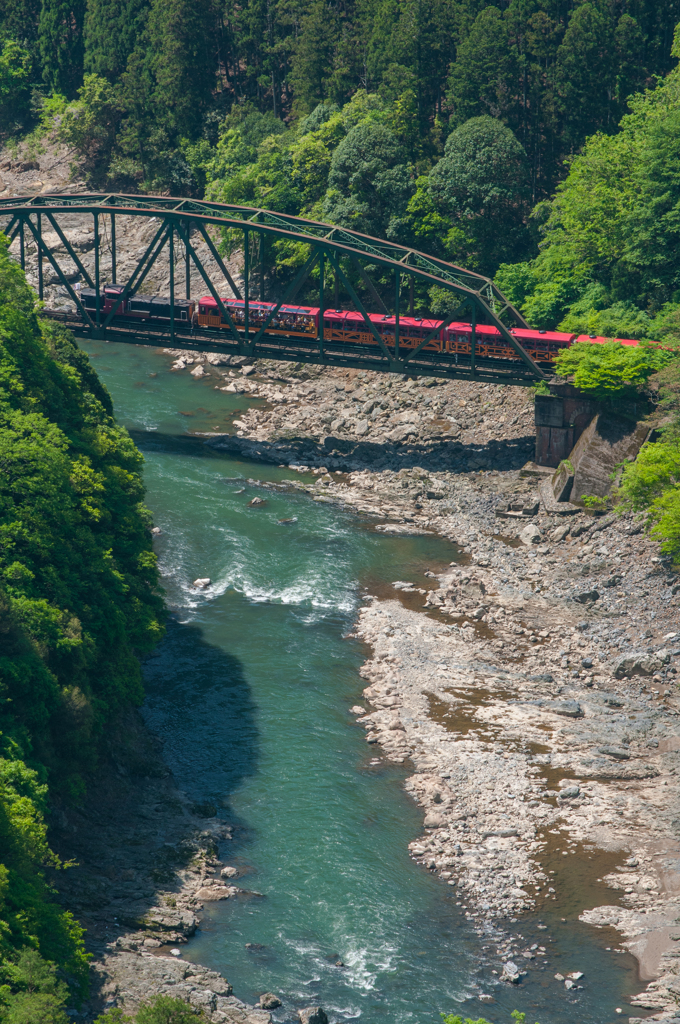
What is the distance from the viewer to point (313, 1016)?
92.7 ft

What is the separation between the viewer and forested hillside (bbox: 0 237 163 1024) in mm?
26453

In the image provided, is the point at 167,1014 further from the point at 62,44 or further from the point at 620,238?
the point at 62,44

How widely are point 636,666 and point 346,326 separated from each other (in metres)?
35.1

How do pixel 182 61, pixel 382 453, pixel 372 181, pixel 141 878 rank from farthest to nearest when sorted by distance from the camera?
pixel 182 61 → pixel 372 181 → pixel 382 453 → pixel 141 878

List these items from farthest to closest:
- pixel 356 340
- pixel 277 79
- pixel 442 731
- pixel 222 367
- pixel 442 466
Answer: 1. pixel 277 79
2. pixel 222 367
3. pixel 356 340
4. pixel 442 466
5. pixel 442 731

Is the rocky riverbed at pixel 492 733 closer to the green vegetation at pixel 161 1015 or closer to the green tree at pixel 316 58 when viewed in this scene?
the green vegetation at pixel 161 1015

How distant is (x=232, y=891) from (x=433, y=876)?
6847 mm

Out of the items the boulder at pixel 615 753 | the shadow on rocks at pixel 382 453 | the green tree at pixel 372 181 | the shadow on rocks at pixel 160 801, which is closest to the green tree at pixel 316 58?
the green tree at pixel 372 181

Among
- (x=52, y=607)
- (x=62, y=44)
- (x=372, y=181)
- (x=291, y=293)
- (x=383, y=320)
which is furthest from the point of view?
(x=62, y=44)

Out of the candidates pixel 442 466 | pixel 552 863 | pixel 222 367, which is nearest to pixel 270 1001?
pixel 552 863

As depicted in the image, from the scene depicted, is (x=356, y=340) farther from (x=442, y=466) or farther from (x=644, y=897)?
(x=644, y=897)

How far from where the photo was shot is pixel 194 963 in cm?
2992

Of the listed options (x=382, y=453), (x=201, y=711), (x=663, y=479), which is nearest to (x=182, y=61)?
(x=382, y=453)

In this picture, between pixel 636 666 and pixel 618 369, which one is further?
pixel 618 369
